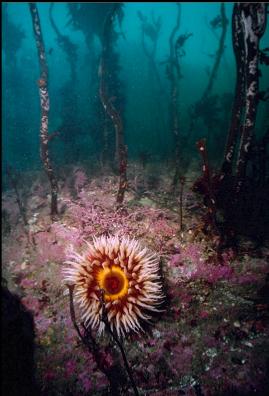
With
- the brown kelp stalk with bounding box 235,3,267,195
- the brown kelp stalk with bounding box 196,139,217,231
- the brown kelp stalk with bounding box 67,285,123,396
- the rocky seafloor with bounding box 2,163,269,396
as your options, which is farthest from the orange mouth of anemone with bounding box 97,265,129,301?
the brown kelp stalk with bounding box 235,3,267,195

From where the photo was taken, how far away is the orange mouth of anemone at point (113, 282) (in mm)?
3762

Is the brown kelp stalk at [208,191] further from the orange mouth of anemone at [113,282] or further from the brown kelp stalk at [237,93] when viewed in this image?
the orange mouth of anemone at [113,282]

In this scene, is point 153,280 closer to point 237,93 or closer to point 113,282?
point 113,282

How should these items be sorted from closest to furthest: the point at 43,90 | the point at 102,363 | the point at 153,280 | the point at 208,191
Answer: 1. the point at 102,363
2. the point at 153,280
3. the point at 208,191
4. the point at 43,90

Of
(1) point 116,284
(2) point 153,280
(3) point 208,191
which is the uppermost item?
(3) point 208,191

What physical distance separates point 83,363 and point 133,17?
127 metres

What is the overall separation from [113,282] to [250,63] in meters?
3.96

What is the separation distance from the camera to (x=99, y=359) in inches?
162

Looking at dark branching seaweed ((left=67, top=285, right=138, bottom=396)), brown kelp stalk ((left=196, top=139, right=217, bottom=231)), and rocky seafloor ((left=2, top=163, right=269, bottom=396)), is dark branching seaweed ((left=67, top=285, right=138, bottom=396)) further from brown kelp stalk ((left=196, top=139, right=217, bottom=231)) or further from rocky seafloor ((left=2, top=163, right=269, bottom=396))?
brown kelp stalk ((left=196, top=139, right=217, bottom=231))

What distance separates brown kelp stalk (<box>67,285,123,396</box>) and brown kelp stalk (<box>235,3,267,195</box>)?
11.5 ft

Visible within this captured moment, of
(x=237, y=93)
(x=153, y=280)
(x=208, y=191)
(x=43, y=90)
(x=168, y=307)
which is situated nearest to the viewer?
(x=153, y=280)

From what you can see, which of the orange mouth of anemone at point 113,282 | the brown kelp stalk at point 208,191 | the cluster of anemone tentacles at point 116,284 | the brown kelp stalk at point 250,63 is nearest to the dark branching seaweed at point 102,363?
the cluster of anemone tentacles at point 116,284

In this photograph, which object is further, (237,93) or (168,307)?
(237,93)

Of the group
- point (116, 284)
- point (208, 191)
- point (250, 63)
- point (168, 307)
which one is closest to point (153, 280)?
point (168, 307)
